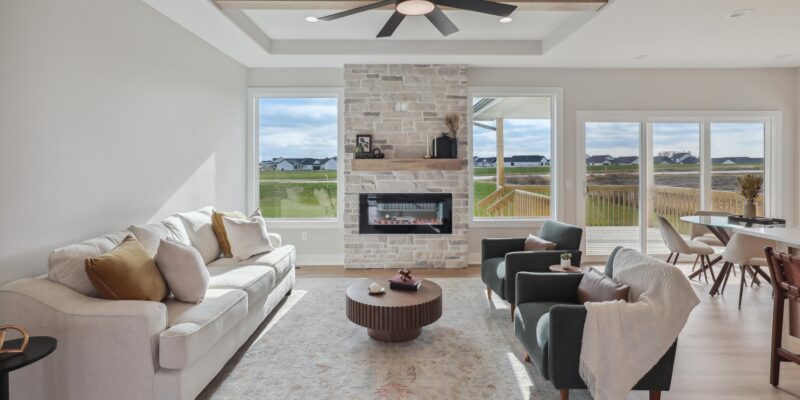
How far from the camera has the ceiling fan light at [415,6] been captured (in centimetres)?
291

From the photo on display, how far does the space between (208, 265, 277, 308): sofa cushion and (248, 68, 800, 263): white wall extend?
321 centimetres

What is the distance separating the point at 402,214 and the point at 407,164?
73cm

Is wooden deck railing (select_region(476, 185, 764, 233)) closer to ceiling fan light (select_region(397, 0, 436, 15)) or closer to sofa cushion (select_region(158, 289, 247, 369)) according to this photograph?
ceiling fan light (select_region(397, 0, 436, 15))

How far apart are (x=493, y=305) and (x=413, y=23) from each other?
317 cm

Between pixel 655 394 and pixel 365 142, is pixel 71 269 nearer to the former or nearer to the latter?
pixel 655 394

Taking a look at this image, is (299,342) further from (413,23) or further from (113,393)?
(413,23)

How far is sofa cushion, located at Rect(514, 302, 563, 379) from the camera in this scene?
2240mm

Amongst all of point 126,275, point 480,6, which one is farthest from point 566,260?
point 126,275

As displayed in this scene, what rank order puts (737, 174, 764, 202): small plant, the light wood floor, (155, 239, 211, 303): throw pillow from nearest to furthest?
the light wood floor < (155, 239, 211, 303): throw pillow < (737, 174, 764, 202): small plant

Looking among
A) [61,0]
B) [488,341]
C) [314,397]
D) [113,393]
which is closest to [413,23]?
[61,0]

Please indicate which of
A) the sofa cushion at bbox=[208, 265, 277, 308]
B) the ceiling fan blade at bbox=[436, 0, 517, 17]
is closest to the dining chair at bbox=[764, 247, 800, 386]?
the ceiling fan blade at bbox=[436, 0, 517, 17]

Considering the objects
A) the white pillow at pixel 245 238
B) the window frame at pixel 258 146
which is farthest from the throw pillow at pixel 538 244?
the window frame at pixel 258 146

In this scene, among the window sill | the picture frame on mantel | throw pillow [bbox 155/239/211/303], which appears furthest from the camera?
the window sill

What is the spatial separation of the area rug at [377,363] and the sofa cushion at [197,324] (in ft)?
1.26
